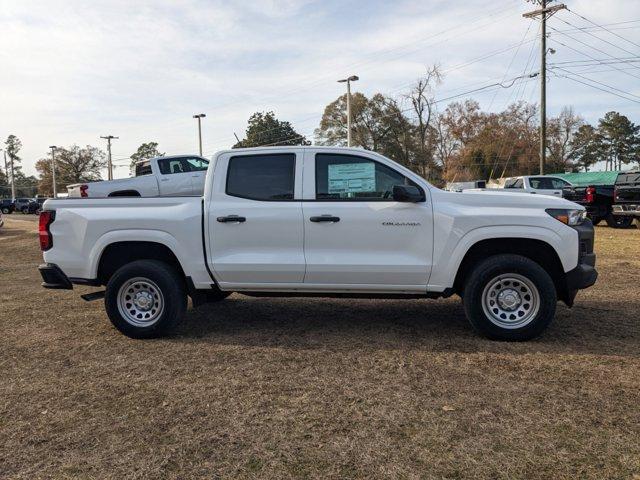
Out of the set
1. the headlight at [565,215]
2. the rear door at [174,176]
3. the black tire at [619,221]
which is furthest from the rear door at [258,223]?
the black tire at [619,221]

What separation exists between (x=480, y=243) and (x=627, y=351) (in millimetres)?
1632

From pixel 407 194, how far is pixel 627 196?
47.4 ft

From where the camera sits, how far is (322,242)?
5.32 metres

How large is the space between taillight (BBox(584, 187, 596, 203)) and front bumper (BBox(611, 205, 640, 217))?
124 cm

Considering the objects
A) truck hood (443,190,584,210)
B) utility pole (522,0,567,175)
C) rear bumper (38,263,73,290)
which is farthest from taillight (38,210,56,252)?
utility pole (522,0,567,175)

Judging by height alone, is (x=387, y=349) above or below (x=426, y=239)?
below

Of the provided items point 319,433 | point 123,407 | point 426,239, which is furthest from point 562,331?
point 123,407

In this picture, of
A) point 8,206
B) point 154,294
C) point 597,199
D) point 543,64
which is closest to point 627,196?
point 597,199

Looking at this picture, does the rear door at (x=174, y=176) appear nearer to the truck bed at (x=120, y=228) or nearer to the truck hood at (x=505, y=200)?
the truck bed at (x=120, y=228)

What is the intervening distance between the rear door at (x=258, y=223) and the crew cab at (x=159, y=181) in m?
7.79

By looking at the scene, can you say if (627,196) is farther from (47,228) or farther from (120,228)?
(47,228)

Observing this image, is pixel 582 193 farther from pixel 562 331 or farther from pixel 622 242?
pixel 562 331

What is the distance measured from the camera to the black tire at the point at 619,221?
17781mm

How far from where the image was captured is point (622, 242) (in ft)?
44.2
